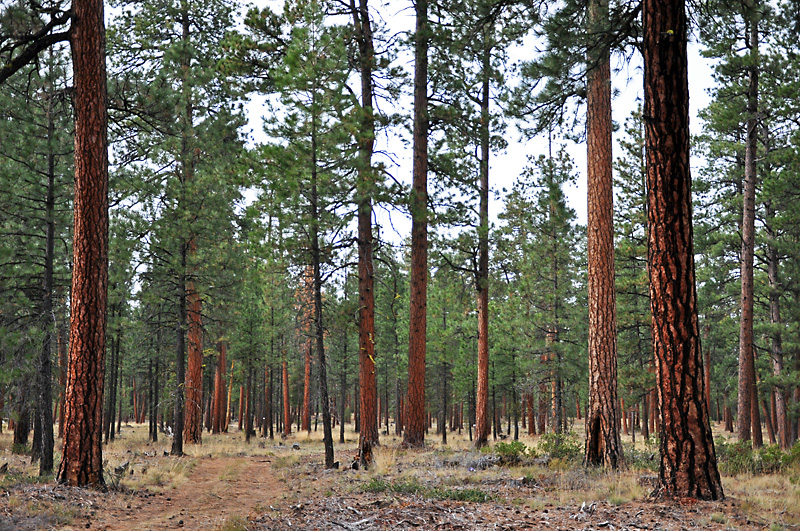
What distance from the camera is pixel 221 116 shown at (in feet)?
64.9

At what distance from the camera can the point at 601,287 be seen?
10.2 meters

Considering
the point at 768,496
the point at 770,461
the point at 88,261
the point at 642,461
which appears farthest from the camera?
the point at 642,461

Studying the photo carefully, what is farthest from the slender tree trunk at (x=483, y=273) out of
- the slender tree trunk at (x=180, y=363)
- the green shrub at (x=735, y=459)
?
the slender tree trunk at (x=180, y=363)

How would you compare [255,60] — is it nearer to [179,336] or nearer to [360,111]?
[360,111]

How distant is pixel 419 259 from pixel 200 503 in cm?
873

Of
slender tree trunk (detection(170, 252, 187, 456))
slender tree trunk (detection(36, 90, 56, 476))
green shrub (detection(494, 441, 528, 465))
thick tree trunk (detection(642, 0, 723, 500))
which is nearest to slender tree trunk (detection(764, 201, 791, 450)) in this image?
green shrub (detection(494, 441, 528, 465))

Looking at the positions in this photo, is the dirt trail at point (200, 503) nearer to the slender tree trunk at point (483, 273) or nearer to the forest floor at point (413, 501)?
the forest floor at point (413, 501)

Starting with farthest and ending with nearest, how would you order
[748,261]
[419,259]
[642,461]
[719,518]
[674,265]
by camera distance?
[748,261] < [419,259] < [642,461] < [674,265] < [719,518]

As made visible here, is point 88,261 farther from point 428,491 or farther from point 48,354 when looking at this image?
point 428,491

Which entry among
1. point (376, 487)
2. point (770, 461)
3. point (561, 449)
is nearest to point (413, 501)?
point (376, 487)

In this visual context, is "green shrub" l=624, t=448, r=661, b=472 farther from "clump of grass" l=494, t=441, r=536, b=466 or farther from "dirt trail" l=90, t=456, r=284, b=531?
"dirt trail" l=90, t=456, r=284, b=531

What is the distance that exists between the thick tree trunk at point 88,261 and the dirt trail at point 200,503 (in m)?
1.16

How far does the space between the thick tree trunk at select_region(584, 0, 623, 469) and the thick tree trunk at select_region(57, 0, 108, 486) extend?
890 centimetres

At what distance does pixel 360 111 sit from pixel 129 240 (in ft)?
28.5
